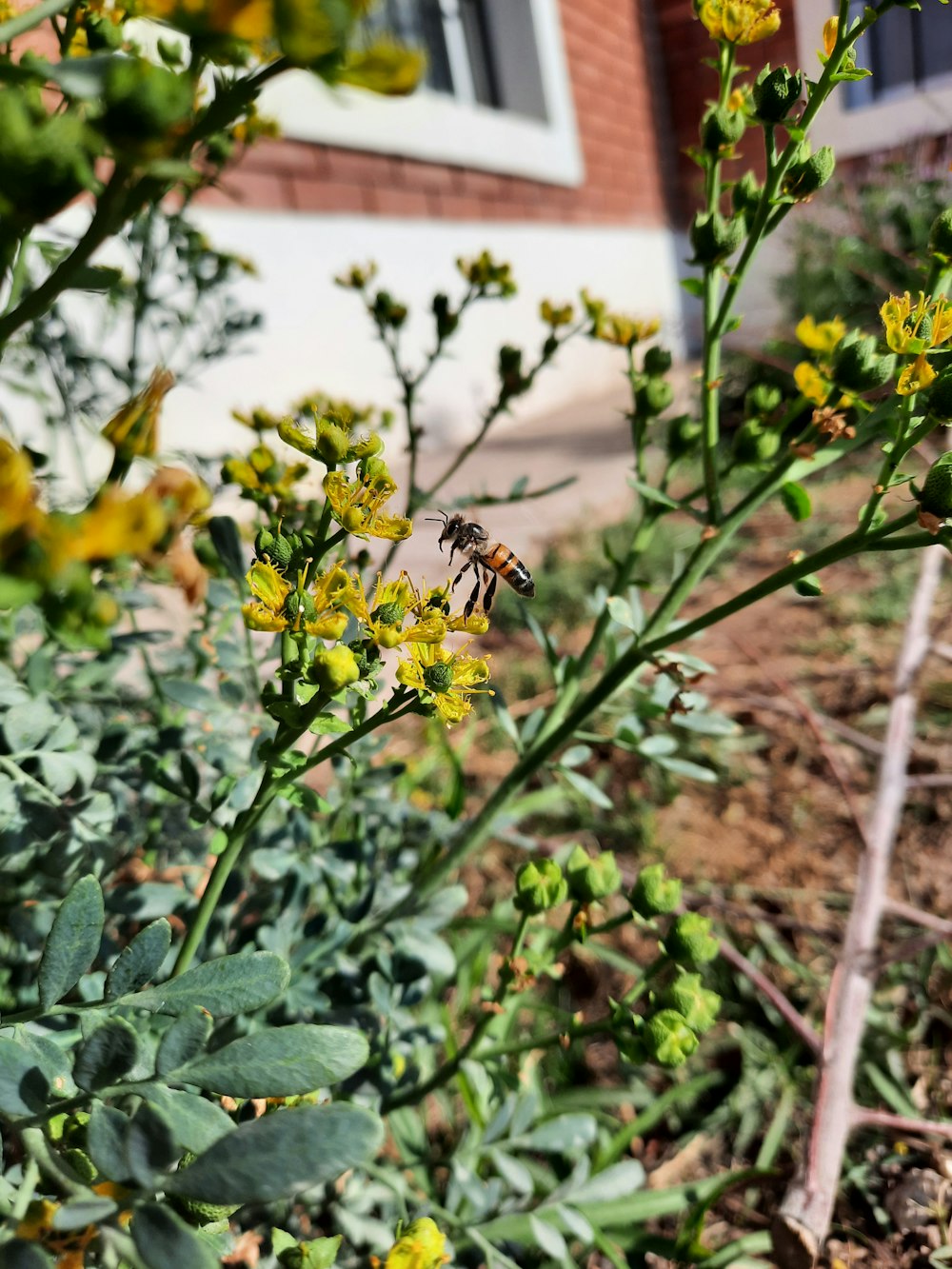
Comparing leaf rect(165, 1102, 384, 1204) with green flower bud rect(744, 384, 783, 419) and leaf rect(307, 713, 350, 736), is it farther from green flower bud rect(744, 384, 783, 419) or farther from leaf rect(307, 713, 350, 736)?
green flower bud rect(744, 384, 783, 419)

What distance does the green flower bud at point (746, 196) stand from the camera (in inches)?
26.5

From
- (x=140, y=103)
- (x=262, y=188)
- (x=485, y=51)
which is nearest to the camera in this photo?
(x=140, y=103)

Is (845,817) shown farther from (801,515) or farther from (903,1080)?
(801,515)

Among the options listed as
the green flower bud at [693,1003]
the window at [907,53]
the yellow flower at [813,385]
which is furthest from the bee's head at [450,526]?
the window at [907,53]

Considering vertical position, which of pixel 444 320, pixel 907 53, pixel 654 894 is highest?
pixel 907 53

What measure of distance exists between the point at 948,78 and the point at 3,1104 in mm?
5833

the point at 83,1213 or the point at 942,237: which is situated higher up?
the point at 942,237

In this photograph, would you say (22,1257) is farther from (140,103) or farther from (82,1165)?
(140,103)

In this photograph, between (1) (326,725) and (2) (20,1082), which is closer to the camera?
(2) (20,1082)

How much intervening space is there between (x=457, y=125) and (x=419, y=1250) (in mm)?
4273

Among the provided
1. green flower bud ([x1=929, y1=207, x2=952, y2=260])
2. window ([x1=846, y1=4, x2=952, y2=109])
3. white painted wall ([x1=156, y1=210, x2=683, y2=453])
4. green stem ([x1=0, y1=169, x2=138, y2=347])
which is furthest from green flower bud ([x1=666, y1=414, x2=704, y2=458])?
window ([x1=846, y1=4, x2=952, y2=109])

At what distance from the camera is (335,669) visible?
1.46 feet

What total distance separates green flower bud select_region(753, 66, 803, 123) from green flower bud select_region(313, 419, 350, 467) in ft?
1.19

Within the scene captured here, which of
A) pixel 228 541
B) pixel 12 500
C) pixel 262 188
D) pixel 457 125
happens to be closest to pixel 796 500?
pixel 228 541
